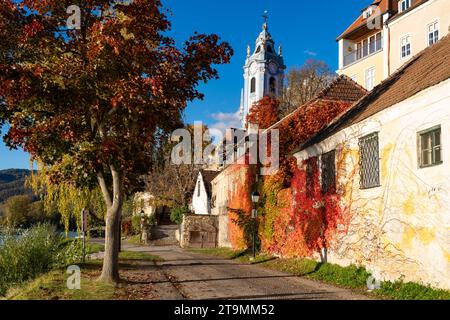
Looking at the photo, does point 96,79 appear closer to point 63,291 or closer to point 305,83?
point 63,291

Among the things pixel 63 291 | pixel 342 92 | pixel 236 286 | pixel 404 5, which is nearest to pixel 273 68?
pixel 404 5

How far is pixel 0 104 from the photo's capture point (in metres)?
12.4

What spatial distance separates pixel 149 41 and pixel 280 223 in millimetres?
11349

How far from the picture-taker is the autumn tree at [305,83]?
5094cm

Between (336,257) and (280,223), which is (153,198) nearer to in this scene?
(280,223)

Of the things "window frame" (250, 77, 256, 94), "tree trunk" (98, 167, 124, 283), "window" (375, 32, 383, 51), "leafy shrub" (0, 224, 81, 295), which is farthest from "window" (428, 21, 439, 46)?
"window frame" (250, 77, 256, 94)

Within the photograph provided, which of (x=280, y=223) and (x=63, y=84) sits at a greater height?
(x=63, y=84)

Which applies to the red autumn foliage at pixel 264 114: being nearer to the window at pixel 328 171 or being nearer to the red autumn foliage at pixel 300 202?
the red autumn foliage at pixel 300 202

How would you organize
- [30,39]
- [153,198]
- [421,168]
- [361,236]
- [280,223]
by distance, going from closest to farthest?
[421,168]
[30,39]
[361,236]
[280,223]
[153,198]

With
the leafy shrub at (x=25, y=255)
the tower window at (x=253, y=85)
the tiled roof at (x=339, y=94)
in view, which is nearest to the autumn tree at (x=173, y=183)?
the tower window at (x=253, y=85)

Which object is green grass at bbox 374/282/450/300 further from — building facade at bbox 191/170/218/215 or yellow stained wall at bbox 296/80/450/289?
building facade at bbox 191/170/218/215

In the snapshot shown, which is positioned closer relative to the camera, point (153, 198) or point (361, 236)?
point (361, 236)

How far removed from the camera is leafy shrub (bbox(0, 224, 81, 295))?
15.8 meters
